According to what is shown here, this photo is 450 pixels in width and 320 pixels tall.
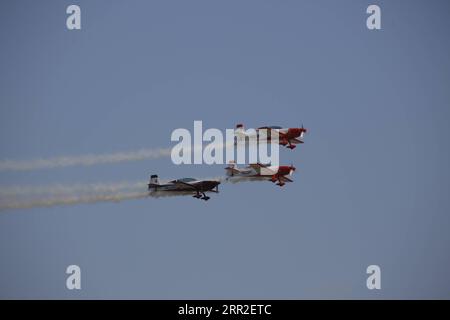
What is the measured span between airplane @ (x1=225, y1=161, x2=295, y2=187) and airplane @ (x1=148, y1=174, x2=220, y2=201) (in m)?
3.49

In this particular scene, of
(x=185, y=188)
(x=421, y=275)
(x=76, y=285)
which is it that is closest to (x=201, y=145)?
(x=185, y=188)

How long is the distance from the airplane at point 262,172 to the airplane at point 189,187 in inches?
137

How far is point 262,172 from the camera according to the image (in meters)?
134

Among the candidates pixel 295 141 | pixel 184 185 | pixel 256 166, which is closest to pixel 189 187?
pixel 184 185

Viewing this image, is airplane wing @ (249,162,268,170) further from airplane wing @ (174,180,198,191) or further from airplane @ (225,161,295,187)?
airplane wing @ (174,180,198,191)

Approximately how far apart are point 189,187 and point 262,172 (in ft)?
31.1

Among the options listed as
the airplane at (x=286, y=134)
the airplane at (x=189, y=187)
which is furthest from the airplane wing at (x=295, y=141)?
the airplane at (x=189, y=187)

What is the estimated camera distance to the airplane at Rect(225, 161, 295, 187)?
433 ft

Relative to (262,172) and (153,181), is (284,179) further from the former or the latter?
(153,181)

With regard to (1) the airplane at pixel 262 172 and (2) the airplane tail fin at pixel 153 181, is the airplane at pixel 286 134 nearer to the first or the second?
(1) the airplane at pixel 262 172
